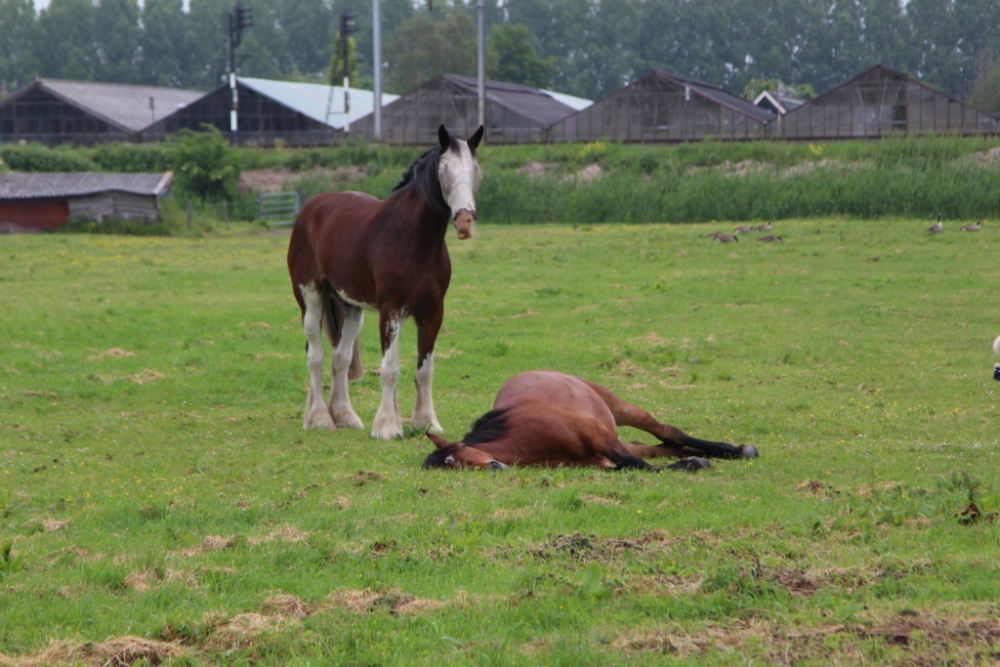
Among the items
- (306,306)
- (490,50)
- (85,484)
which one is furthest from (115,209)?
(490,50)

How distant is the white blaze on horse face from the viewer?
25.2 feet

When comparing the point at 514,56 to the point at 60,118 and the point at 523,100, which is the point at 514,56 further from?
the point at 60,118

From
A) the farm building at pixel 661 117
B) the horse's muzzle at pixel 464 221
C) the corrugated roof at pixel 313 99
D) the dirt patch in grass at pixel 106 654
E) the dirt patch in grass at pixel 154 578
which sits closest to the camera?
the dirt patch in grass at pixel 106 654

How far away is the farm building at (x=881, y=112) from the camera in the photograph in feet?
140

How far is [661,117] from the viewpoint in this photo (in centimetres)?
5012

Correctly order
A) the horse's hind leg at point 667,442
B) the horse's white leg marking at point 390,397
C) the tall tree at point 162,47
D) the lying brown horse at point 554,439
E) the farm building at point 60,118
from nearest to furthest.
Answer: the lying brown horse at point 554,439
the horse's hind leg at point 667,442
the horse's white leg marking at point 390,397
the farm building at point 60,118
the tall tree at point 162,47

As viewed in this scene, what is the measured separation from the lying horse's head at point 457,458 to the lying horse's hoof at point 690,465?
1258mm

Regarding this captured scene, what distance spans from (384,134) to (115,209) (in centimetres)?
2040

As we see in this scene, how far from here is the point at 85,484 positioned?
270 inches

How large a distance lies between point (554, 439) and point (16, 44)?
413 feet

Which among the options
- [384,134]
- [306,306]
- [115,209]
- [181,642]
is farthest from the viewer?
[384,134]

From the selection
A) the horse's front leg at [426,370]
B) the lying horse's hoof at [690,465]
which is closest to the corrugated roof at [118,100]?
the horse's front leg at [426,370]

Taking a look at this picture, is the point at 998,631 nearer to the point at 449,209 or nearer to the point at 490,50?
the point at 449,209

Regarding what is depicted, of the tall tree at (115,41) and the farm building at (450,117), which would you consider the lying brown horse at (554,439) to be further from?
the tall tree at (115,41)
